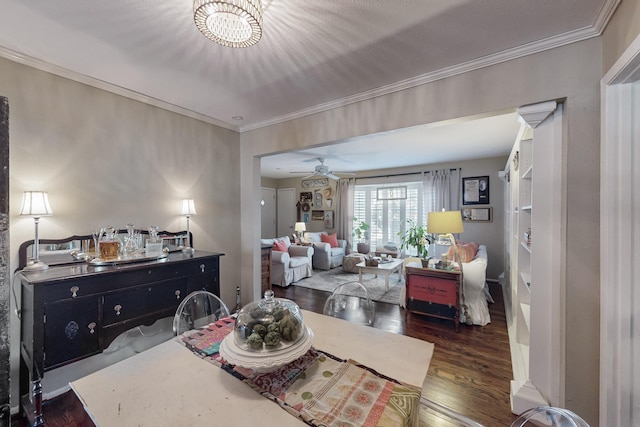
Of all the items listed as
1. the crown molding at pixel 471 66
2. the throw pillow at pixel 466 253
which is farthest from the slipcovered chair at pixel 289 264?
the crown molding at pixel 471 66

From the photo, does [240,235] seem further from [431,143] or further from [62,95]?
[431,143]

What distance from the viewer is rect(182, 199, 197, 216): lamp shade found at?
258cm

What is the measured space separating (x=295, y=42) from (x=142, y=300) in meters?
2.12

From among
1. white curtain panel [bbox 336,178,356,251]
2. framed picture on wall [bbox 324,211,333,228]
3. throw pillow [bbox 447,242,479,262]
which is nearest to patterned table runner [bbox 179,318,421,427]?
throw pillow [bbox 447,242,479,262]

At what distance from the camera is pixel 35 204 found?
1.68 meters

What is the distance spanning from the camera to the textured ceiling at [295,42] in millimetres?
1353

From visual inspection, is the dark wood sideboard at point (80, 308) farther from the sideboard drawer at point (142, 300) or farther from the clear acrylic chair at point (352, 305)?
the clear acrylic chair at point (352, 305)

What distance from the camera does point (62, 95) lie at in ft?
6.38

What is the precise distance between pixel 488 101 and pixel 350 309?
1739mm

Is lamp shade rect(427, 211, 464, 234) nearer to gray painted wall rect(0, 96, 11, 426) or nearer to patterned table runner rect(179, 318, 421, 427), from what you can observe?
patterned table runner rect(179, 318, 421, 427)

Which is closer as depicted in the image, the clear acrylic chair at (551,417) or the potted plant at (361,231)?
the clear acrylic chair at (551,417)

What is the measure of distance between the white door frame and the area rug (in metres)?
2.65

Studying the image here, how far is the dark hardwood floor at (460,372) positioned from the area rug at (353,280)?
537mm

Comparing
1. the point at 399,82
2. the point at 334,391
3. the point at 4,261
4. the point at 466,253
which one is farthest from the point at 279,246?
the point at 334,391
